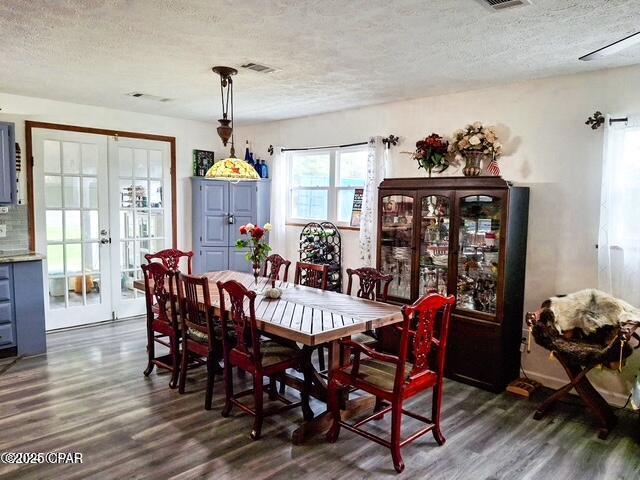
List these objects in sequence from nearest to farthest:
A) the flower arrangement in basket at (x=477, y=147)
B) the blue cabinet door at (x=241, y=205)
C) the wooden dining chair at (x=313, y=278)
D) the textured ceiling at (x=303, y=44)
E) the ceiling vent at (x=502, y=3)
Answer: the ceiling vent at (x=502, y=3) → the textured ceiling at (x=303, y=44) → the flower arrangement in basket at (x=477, y=147) → the wooden dining chair at (x=313, y=278) → the blue cabinet door at (x=241, y=205)

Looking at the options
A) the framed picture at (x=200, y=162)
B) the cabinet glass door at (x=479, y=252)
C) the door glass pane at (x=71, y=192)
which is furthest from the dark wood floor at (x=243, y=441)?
the framed picture at (x=200, y=162)

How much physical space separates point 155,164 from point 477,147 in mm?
3976

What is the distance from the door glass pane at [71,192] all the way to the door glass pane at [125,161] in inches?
20.3

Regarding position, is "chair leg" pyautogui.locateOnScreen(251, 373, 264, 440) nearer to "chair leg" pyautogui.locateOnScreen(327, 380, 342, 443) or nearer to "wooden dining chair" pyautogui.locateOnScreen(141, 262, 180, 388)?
"chair leg" pyautogui.locateOnScreen(327, 380, 342, 443)

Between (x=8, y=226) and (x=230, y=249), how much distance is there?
2474 mm

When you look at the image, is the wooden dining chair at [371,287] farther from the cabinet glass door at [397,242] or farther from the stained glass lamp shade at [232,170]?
the stained glass lamp shade at [232,170]

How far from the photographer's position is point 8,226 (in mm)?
4859

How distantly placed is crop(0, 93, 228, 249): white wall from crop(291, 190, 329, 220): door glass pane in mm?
1383

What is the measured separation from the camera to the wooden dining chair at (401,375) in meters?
2.54

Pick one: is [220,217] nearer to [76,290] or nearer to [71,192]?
[71,192]

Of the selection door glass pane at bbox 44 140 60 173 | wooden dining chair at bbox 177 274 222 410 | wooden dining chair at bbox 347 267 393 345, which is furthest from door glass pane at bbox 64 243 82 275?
wooden dining chair at bbox 347 267 393 345

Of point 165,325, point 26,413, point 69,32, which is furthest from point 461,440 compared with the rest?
point 69,32

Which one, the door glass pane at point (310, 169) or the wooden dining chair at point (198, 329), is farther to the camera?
the door glass pane at point (310, 169)

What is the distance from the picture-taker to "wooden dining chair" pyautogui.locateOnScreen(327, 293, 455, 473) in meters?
2.54
